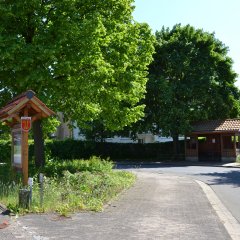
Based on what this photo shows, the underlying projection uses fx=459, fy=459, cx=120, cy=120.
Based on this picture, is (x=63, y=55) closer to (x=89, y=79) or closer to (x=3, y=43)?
(x=89, y=79)

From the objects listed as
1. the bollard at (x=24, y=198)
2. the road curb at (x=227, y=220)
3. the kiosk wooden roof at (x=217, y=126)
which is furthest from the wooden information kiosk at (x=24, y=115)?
the kiosk wooden roof at (x=217, y=126)

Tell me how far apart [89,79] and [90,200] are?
26.7 feet

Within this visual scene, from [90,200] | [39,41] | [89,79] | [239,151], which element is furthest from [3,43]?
[239,151]

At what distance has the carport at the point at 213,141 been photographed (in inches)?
1646

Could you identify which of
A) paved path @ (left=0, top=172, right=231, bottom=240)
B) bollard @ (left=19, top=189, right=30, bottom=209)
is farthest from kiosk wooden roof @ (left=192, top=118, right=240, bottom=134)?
bollard @ (left=19, top=189, right=30, bottom=209)

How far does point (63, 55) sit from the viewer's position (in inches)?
753

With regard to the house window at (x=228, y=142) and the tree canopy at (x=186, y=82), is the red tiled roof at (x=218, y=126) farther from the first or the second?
the house window at (x=228, y=142)

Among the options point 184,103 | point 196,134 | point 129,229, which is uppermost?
point 184,103

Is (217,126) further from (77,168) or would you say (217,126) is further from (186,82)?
(77,168)

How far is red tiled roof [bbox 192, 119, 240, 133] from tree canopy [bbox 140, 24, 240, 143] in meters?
0.92

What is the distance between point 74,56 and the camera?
18750 mm

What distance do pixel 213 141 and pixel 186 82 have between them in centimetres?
645

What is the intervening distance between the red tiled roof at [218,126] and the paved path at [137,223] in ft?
93.4

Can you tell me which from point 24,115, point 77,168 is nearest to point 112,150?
point 77,168
